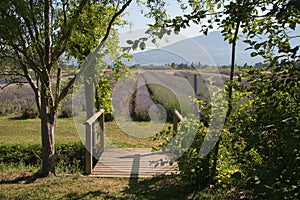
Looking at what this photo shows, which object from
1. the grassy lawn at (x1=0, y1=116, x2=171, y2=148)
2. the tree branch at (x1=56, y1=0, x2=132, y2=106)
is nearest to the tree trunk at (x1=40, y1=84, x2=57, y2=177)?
the tree branch at (x1=56, y1=0, x2=132, y2=106)

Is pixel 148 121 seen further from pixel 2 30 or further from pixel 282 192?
pixel 282 192

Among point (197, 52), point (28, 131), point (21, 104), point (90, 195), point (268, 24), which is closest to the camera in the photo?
point (268, 24)

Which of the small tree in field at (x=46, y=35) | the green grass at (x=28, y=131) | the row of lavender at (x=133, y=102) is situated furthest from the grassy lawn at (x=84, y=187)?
the row of lavender at (x=133, y=102)

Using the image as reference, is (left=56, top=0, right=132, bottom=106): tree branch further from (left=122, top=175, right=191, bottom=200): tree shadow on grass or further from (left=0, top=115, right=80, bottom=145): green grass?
(left=0, top=115, right=80, bottom=145): green grass

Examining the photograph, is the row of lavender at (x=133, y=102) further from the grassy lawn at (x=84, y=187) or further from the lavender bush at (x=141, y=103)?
the grassy lawn at (x=84, y=187)

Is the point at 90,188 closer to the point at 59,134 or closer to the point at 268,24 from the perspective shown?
the point at 268,24

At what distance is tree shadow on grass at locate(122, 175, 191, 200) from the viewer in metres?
3.93

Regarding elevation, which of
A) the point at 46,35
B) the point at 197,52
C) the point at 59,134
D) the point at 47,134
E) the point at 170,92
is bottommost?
the point at 59,134

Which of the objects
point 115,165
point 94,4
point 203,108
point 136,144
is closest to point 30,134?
point 136,144

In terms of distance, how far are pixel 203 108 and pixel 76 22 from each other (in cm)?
191

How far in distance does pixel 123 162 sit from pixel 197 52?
2430 millimetres

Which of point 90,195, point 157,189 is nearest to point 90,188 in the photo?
point 90,195

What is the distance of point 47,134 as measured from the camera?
4.82 meters

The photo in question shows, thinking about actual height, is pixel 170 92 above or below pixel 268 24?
below
